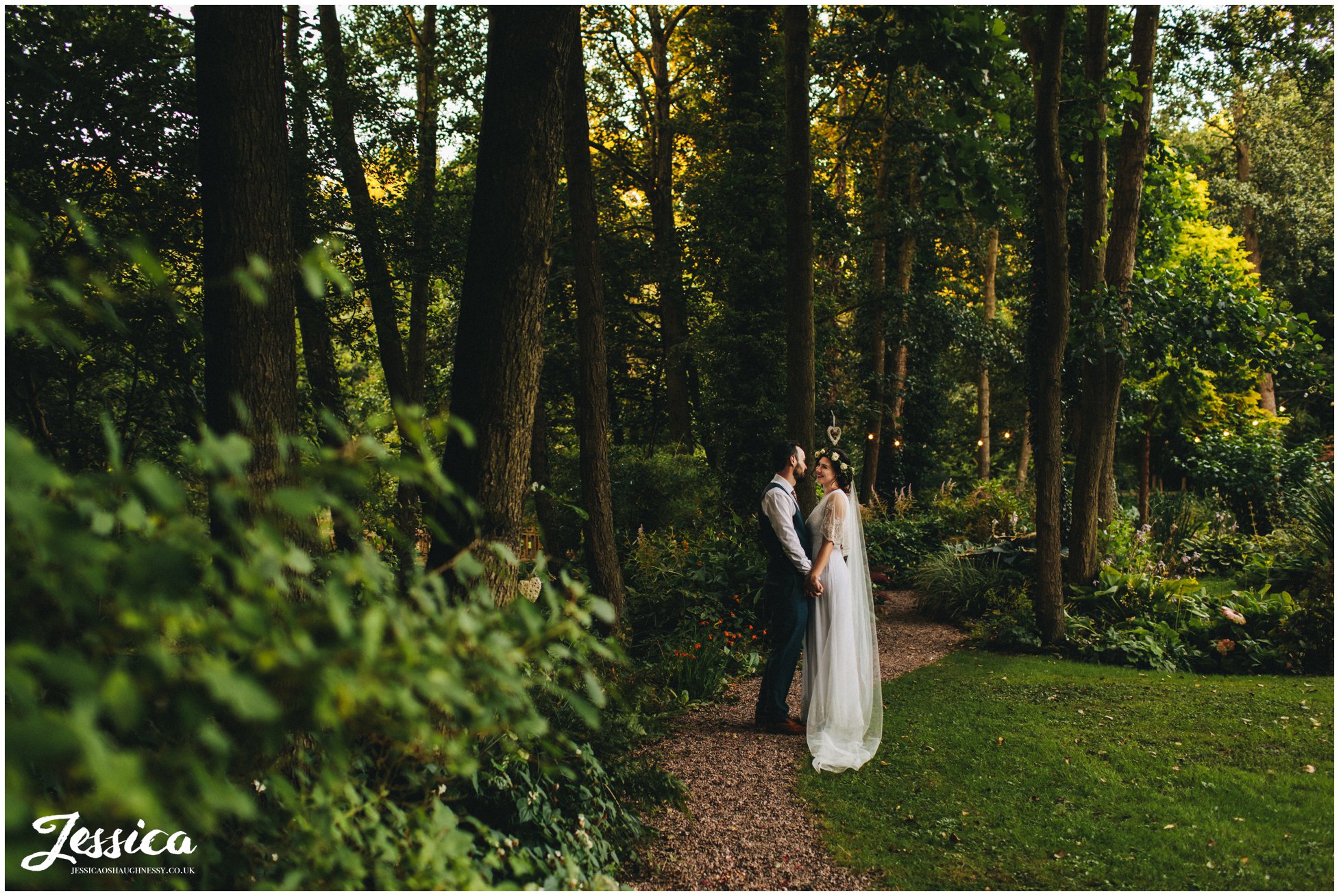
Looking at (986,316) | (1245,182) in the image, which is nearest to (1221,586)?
(986,316)

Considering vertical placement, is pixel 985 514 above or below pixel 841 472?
below

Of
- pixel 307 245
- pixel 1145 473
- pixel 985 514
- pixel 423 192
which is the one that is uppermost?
pixel 423 192

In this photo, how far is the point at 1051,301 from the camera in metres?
7.19

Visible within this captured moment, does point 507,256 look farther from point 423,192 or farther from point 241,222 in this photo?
point 423,192

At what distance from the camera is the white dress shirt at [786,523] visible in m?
5.45

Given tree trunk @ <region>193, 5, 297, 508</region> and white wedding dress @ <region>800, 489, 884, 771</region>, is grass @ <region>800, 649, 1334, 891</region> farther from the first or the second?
tree trunk @ <region>193, 5, 297, 508</region>

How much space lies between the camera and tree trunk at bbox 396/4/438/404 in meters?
8.41

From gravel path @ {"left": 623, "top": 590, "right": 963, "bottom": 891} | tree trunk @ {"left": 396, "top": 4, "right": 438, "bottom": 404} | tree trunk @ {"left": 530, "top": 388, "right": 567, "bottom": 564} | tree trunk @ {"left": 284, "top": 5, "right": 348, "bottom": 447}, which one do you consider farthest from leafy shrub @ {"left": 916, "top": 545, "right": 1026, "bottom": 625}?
tree trunk @ {"left": 284, "top": 5, "right": 348, "bottom": 447}

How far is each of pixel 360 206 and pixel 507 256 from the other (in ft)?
18.3

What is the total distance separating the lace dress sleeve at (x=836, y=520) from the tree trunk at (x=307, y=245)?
4.40 m

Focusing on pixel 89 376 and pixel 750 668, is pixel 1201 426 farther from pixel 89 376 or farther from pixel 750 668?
pixel 89 376

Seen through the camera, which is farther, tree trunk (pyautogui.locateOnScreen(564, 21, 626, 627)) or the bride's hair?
tree trunk (pyautogui.locateOnScreen(564, 21, 626, 627))

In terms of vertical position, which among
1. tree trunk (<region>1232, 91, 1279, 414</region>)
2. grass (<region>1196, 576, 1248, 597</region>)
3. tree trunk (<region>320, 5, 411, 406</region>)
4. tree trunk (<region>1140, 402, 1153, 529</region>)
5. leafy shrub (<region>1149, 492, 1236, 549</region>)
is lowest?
grass (<region>1196, 576, 1248, 597</region>)

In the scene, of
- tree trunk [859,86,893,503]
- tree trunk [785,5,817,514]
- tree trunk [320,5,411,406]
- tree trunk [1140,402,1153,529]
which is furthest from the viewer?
tree trunk [859,86,893,503]
